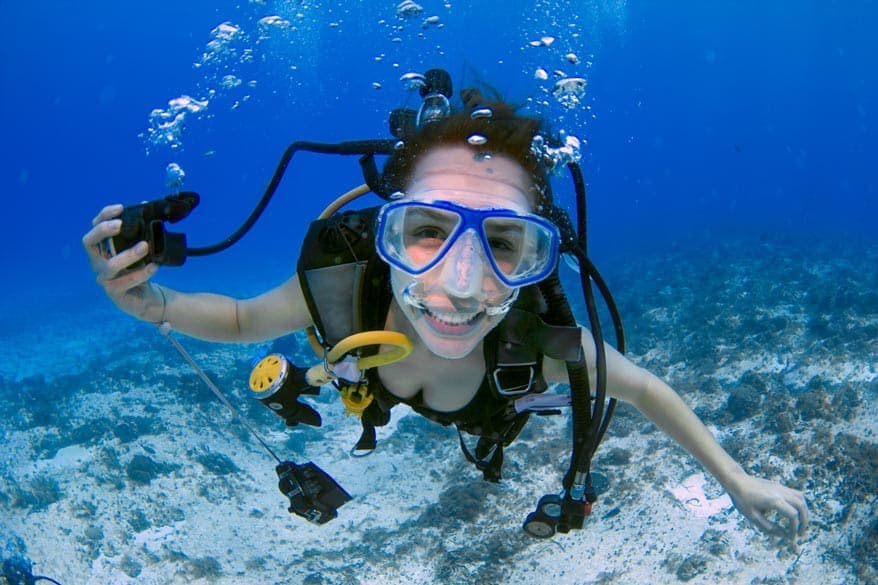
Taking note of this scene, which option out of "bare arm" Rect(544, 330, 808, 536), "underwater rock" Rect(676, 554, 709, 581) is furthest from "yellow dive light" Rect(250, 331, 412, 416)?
"underwater rock" Rect(676, 554, 709, 581)

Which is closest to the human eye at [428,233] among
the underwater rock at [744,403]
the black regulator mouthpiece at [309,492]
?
the black regulator mouthpiece at [309,492]

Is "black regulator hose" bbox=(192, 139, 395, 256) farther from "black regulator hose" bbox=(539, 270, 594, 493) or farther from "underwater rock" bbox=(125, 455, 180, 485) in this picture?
"underwater rock" bbox=(125, 455, 180, 485)

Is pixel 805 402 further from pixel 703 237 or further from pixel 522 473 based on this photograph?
pixel 703 237

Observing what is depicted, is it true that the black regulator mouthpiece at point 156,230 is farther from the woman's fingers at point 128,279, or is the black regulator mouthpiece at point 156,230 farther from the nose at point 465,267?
the nose at point 465,267

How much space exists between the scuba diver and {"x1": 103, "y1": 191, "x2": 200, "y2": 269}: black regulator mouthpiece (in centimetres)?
1

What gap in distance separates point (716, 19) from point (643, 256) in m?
117

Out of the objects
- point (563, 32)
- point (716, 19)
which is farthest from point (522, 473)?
point (716, 19)

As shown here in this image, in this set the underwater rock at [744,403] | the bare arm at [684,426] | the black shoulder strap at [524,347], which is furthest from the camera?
the underwater rock at [744,403]

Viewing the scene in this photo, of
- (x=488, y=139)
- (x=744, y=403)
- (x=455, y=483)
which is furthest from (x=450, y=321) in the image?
(x=744, y=403)

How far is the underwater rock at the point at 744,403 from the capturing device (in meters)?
7.31

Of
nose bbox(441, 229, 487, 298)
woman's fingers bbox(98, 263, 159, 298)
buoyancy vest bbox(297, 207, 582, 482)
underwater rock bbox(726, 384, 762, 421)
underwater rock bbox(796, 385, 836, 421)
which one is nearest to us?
woman's fingers bbox(98, 263, 159, 298)

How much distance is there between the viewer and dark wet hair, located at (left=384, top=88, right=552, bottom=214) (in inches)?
106

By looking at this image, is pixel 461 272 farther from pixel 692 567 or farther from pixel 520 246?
pixel 692 567

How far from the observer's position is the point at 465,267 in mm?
2291
